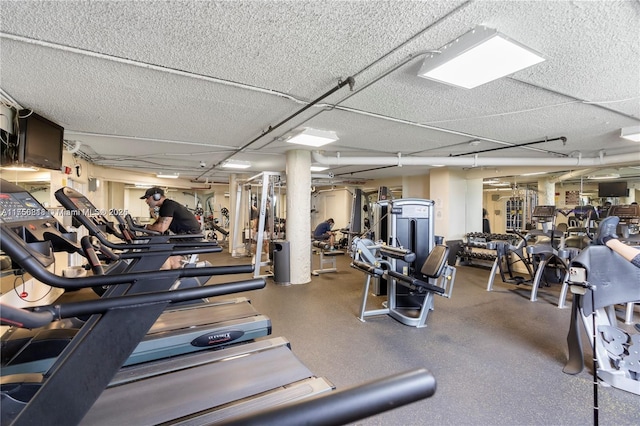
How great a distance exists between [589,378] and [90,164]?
860 centimetres

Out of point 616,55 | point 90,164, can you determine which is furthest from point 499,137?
point 90,164

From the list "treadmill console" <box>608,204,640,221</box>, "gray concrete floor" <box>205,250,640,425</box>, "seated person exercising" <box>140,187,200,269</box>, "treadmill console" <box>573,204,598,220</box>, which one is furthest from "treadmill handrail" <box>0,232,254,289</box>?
"treadmill console" <box>573,204,598,220</box>

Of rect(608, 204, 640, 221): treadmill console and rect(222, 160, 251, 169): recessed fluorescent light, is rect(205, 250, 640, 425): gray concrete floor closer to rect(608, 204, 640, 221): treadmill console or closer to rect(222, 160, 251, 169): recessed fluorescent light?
rect(608, 204, 640, 221): treadmill console

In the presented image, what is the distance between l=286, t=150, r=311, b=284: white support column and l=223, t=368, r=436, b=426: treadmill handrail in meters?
4.76

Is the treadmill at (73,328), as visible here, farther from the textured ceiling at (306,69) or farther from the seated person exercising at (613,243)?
the seated person exercising at (613,243)

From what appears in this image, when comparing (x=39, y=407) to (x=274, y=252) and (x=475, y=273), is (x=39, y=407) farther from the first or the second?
(x=475, y=273)

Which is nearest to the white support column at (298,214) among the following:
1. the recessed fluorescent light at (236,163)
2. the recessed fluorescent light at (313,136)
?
the recessed fluorescent light at (313,136)

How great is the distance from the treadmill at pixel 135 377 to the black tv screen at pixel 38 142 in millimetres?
2234

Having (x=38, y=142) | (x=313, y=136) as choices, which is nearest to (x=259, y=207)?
(x=313, y=136)

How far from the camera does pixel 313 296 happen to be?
4523 mm

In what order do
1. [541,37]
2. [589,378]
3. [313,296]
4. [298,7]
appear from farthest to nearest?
[313,296]
[589,378]
[541,37]
[298,7]

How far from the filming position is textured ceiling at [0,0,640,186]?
1.65 metres

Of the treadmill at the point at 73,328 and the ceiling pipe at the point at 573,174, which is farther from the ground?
the ceiling pipe at the point at 573,174

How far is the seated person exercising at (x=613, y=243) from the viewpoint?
201 centimetres
